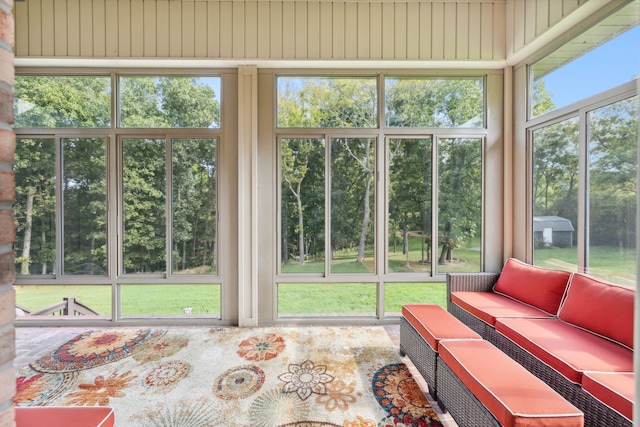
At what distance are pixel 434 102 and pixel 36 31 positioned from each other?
4956 mm

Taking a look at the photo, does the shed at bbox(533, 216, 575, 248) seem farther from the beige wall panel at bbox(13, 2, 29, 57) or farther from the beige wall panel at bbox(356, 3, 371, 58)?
the beige wall panel at bbox(13, 2, 29, 57)

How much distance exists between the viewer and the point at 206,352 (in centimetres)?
290

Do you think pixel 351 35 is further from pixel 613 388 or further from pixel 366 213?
pixel 613 388

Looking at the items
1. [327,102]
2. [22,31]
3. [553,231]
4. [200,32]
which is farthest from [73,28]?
[553,231]

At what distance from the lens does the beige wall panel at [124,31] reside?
3.42m

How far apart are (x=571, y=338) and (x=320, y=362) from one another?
200cm

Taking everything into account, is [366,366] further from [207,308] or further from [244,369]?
[207,308]

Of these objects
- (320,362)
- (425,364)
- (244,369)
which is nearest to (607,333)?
(425,364)

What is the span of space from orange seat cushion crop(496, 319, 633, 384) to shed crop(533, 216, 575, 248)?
38.4 inches

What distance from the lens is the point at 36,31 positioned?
3391 mm

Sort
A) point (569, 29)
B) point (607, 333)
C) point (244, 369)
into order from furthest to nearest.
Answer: point (569, 29)
point (244, 369)
point (607, 333)

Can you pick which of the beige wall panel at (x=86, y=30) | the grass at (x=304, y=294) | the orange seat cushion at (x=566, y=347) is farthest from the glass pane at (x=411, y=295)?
the beige wall panel at (x=86, y=30)

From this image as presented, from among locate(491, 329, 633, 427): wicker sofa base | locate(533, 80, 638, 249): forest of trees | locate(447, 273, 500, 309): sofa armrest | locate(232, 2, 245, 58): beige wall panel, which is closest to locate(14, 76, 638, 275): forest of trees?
locate(447, 273, 500, 309): sofa armrest

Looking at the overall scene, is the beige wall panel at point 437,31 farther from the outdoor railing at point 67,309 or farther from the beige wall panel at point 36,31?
the outdoor railing at point 67,309
